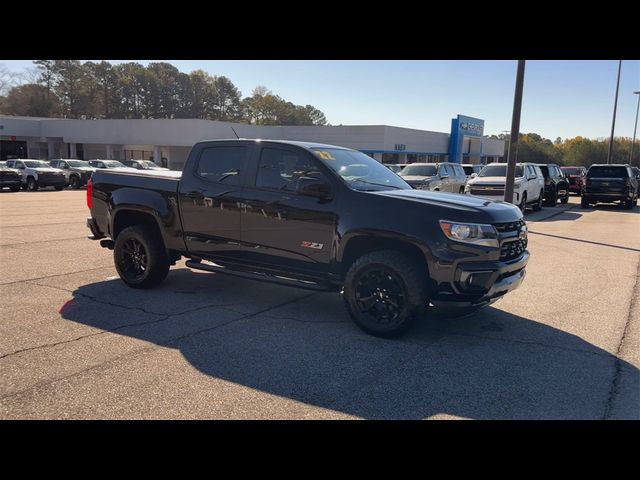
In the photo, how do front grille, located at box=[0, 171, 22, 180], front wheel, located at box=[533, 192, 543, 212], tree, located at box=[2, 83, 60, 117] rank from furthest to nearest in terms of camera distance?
tree, located at box=[2, 83, 60, 117] → front grille, located at box=[0, 171, 22, 180] → front wheel, located at box=[533, 192, 543, 212]

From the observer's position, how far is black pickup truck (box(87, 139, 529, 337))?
4.92 meters

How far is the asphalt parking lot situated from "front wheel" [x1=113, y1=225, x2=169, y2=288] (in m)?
0.20

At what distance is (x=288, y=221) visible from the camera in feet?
18.6

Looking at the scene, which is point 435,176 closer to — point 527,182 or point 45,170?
point 527,182

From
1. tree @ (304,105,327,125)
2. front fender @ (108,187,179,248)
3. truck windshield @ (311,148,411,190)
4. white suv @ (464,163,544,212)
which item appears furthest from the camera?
tree @ (304,105,327,125)

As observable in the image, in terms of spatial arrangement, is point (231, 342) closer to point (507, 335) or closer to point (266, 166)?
point (266, 166)

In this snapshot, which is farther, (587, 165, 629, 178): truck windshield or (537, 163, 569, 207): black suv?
(537, 163, 569, 207): black suv

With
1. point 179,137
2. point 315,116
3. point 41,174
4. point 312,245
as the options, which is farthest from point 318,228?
point 315,116

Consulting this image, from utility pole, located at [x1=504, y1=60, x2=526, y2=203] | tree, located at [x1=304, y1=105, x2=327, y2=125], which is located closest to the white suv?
utility pole, located at [x1=504, y1=60, x2=526, y2=203]

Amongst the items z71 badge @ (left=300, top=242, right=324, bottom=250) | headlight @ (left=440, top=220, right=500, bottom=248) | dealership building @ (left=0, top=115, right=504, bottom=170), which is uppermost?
dealership building @ (left=0, top=115, right=504, bottom=170)

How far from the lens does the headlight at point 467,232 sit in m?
Answer: 4.87

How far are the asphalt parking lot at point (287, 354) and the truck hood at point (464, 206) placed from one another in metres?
1.28

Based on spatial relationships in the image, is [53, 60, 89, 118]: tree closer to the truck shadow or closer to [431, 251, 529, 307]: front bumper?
the truck shadow

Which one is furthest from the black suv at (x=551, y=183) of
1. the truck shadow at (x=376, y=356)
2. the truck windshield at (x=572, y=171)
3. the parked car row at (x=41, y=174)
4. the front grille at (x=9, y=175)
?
the front grille at (x=9, y=175)
